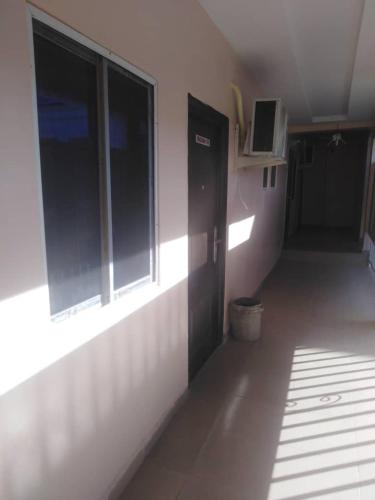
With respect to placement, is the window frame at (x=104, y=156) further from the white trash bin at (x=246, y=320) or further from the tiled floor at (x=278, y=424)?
the white trash bin at (x=246, y=320)

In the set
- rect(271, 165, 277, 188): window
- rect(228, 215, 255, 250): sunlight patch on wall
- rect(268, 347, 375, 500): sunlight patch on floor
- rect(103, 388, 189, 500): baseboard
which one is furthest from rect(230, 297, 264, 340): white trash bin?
rect(271, 165, 277, 188): window

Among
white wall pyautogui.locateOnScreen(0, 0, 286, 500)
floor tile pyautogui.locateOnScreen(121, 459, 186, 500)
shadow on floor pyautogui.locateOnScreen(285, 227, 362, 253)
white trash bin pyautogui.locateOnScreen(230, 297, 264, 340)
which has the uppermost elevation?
white wall pyautogui.locateOnScreen(0, 0, 286, 500)

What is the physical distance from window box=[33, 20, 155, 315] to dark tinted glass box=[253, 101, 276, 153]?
164cm

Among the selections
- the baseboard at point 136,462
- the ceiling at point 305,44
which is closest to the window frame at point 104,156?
the baseboard at point 136,462

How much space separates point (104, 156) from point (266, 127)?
2.14m

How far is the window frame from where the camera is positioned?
115cm

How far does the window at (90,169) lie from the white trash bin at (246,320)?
175 cm

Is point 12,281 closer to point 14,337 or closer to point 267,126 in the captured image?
point 14,337

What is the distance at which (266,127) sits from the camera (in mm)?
3168

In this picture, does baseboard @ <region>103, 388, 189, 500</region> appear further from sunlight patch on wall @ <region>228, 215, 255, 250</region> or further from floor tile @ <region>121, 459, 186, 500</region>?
sunlight patch on wall @ <region>228, 215, 255, 250</region>

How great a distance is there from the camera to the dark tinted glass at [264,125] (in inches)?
124

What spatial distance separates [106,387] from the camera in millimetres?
1591

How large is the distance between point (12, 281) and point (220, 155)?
7.49 ft

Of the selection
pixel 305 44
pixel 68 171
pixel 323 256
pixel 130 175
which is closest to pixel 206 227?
pixel 130 175
